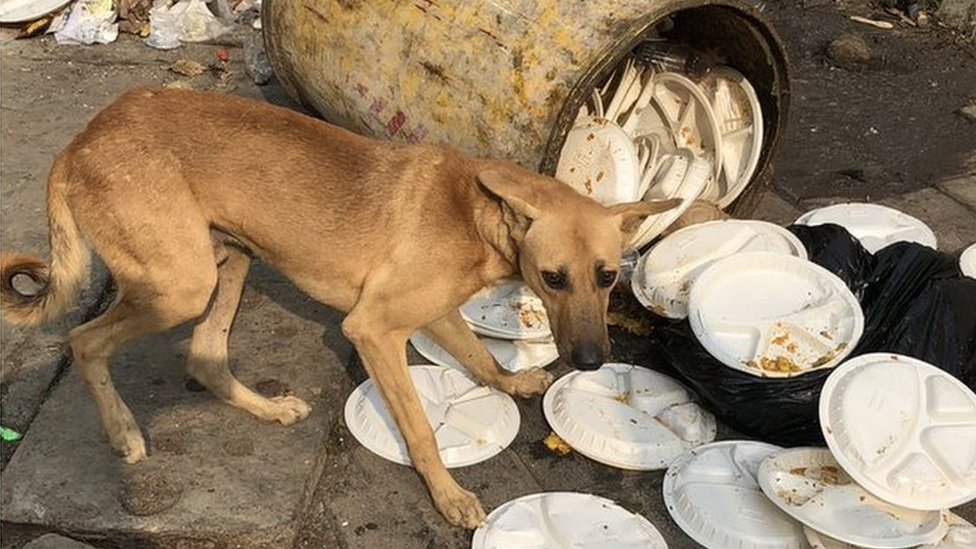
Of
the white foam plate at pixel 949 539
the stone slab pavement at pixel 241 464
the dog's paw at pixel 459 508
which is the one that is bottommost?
the stone slab pavement at pixel 241 464

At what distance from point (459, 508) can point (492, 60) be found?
1769 mm

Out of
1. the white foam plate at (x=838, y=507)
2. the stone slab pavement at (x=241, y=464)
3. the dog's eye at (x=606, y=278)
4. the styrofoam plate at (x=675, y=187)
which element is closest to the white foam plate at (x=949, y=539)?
the white foam plate at (x=838, y=507)

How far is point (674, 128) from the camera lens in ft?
16.7

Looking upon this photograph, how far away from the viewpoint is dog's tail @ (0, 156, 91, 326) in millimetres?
3377

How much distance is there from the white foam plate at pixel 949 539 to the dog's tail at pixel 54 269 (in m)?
2.50

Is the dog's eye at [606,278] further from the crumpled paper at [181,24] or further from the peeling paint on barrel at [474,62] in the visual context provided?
the crumpled paper at [181,24]

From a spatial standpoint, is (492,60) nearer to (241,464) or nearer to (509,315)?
(509,315)

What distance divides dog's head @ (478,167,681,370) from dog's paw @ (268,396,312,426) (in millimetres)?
1151

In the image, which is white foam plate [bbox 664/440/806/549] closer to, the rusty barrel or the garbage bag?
Answer: the garbage bag

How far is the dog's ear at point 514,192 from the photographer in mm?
3203

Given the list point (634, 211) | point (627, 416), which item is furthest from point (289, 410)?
point (634, 211)

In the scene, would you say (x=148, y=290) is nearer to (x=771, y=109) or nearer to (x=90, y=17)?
(x=771, y=109)

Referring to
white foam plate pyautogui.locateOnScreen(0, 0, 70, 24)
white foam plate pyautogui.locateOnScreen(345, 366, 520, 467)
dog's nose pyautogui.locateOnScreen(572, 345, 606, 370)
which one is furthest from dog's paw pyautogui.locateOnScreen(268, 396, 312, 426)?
white foam plate pyautogui.locateOnScreen(0, 0, 70, 24)

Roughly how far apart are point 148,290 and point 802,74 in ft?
16.1
